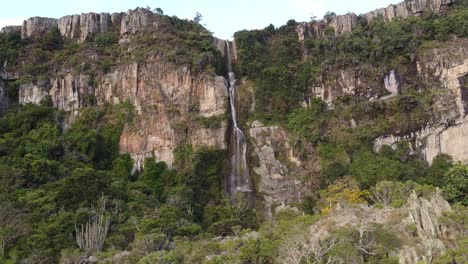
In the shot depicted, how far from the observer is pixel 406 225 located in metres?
30.7

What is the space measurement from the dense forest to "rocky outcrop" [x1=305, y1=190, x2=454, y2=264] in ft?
1.60

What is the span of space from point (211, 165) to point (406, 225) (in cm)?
2533

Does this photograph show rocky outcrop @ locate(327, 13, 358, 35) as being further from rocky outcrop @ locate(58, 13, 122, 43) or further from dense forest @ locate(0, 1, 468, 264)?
rocky outcrop @ locate(58, 13, 122, 43)

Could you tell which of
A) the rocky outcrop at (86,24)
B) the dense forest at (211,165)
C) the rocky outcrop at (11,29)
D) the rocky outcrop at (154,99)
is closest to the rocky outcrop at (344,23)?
the dense forest at (211,165)

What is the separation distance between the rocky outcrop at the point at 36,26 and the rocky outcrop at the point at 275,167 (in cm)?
2586

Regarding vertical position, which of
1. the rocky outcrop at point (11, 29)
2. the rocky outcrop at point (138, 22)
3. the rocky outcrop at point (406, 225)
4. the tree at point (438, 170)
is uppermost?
the rocky outcrop at point (11, 29)

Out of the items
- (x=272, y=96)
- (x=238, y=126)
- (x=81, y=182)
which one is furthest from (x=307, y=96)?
(x=81, y=182)

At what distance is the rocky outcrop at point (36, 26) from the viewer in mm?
65812

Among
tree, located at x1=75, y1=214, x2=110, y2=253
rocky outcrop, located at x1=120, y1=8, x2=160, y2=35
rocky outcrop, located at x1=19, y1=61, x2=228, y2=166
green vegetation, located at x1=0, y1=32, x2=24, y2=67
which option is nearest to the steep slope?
rocky outcrop, located at x1=19, y1=61, x2=228, y2=166

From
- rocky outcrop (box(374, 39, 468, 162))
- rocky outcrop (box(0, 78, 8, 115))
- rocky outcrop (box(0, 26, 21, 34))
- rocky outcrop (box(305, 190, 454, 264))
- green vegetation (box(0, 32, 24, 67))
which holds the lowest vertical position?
rocky outcrop (box(305, 190, 454, 264))

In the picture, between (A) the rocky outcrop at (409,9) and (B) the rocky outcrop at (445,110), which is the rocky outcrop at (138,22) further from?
(B) the rocky outcrop at (445,110)

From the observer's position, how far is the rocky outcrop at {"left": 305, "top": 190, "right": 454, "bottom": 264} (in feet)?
93.8

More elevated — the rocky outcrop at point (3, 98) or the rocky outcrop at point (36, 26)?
the rocky outcrop at point (36, 26)

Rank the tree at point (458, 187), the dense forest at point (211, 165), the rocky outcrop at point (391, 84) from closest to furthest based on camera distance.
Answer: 1. the dense forest at point (211, 165)
2. the tree at point (458, 187)
3. the rocky outcrop at point (391, 84)
